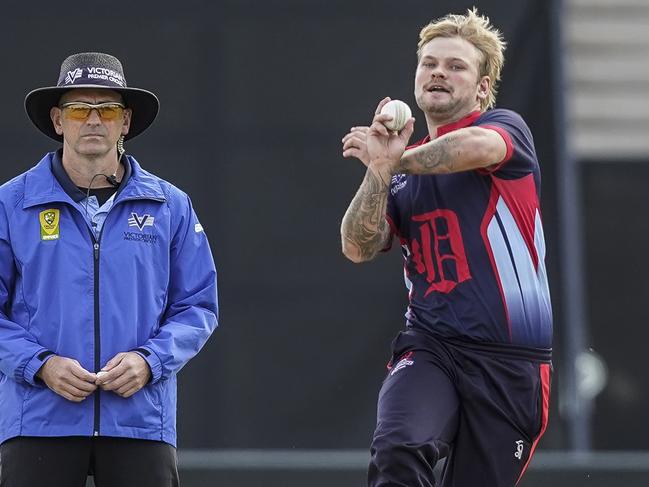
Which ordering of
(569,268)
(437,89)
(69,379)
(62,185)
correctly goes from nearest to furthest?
(69,379) → (62,185) → (437,89) → (569,268)

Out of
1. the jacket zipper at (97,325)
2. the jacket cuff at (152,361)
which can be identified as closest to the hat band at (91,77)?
the jacket zipper at (97,325)

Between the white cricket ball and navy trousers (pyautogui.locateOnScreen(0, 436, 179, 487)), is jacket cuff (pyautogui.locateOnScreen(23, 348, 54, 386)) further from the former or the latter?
the white cricket ball

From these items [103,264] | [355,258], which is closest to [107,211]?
[103,264]

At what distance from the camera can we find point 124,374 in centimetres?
425

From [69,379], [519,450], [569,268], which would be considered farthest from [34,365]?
[569,268]

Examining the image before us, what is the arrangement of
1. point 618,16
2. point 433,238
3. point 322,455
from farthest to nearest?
point 618,16
point 322,455
point 433,238

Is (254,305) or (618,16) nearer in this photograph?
(254,305)

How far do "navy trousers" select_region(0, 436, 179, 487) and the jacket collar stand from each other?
79 cm

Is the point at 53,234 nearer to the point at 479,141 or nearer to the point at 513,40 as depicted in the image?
the point at 479,141

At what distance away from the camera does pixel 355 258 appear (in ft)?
16.0

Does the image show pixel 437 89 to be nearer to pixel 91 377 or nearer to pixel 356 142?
pixel 356 142

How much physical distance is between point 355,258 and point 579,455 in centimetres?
251

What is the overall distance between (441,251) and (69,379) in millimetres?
1358

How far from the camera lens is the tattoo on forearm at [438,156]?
4.51 metres
